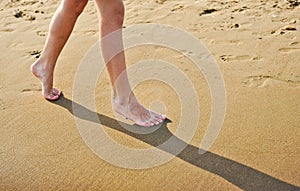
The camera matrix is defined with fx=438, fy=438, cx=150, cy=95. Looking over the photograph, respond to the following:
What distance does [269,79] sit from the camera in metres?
2.66

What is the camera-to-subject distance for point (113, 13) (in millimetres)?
2188

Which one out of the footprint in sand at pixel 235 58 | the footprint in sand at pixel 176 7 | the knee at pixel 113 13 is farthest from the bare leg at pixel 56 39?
the footprint in sand at pixel 176 7

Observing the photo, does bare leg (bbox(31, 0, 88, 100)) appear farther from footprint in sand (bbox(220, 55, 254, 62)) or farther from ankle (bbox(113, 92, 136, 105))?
footprint in sand (bbox(220, 55, 254, 62))

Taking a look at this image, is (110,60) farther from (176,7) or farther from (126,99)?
(176,7)

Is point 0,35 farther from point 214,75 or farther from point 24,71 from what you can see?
point 214,75

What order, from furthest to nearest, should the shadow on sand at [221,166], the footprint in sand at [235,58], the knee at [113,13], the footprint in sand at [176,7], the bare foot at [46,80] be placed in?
1. the footprint in sand at [176,7]
2. the footprint in sand at [235,58]
3. the bare foot at [46,80]
4. the knee at [113,13]
5. the shadow on sand at [221,166]

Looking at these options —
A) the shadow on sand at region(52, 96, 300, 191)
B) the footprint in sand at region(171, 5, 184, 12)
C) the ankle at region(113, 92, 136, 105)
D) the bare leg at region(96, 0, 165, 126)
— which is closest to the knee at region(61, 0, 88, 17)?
the bare leg at region(96, 0, 165, 126)

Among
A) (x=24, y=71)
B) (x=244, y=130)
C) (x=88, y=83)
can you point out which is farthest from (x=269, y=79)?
(x=24, y=71)

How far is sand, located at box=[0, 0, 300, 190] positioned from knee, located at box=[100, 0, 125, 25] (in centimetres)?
53

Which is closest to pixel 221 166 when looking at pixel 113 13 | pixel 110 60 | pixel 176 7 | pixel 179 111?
pixel 179 111

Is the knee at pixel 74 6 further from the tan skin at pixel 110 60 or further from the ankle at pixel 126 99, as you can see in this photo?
the ankle at pixel 126 99

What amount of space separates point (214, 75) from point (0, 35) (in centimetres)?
192

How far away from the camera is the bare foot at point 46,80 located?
101 inches

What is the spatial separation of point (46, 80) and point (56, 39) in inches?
10.5
